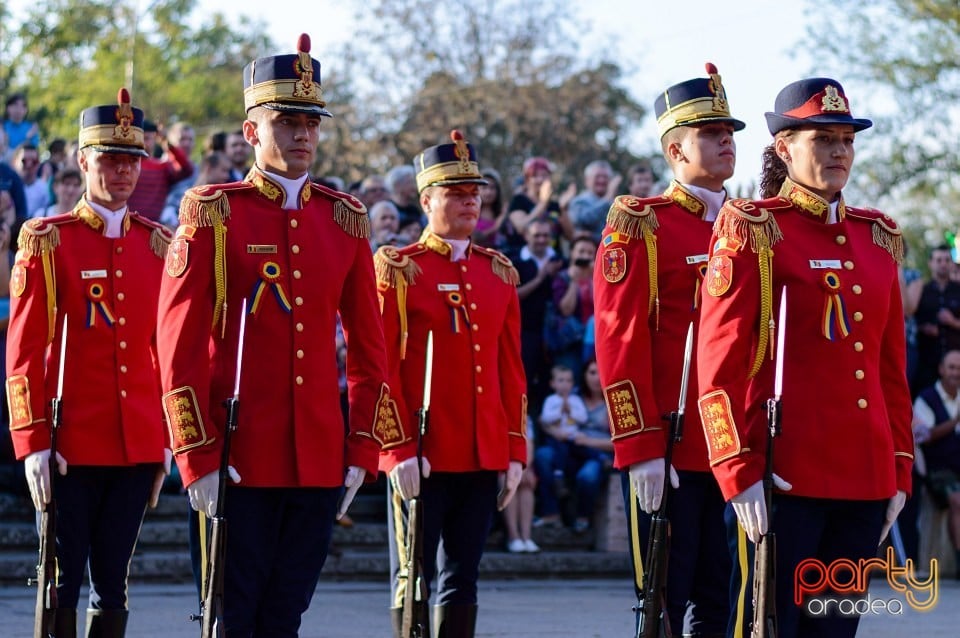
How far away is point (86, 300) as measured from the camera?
7000 mm

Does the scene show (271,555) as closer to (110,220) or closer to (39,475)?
(39,475)

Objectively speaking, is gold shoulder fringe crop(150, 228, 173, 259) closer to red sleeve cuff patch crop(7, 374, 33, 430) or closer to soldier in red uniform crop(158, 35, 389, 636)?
red sleeve cuff patch crop(7, 374, 33, 430)

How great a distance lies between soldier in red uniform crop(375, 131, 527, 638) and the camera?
24.2 ft

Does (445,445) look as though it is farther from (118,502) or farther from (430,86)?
(430,86)

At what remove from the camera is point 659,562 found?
589cm

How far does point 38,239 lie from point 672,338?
272cm

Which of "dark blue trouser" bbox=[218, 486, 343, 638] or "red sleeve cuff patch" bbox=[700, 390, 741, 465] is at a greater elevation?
"red sleeve cuff patch" bbox=[700, 390, 741, 465]

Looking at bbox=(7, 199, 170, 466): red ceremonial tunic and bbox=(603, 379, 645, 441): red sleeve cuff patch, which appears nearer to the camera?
bbox=(603, 379, 645, 441): red sleeve cuff patch

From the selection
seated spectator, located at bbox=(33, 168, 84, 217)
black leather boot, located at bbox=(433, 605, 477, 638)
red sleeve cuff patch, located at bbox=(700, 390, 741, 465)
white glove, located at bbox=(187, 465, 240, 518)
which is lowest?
black leather boot, located at bbox=(433, 605, 477, 638)

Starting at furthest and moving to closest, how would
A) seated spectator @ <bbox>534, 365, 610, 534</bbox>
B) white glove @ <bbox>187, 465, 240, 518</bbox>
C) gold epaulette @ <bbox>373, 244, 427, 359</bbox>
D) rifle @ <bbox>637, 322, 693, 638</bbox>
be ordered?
seated spectator @ <bbox>534, 365, 610, 534</bbox>, gold epaulette @ <bbox>373, 244, 427, 359</bbox>, rifle @ <bbox>637, 322, 693, 638</bbox>, white glove @ <bbox>187, 465, 240, 518</bbox>

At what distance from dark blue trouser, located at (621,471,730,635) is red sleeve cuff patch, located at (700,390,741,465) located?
3.29 ft

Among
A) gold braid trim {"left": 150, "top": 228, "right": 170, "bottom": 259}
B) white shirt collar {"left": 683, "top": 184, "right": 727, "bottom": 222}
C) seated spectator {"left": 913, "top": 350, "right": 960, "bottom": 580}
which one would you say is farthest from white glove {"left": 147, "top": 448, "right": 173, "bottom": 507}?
seated spectator {"left": 913, "top": 350, "right": 960, "bottom": 580}

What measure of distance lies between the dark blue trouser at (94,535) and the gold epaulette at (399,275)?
1.40m

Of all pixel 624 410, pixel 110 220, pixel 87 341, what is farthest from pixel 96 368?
pixel 624 410
